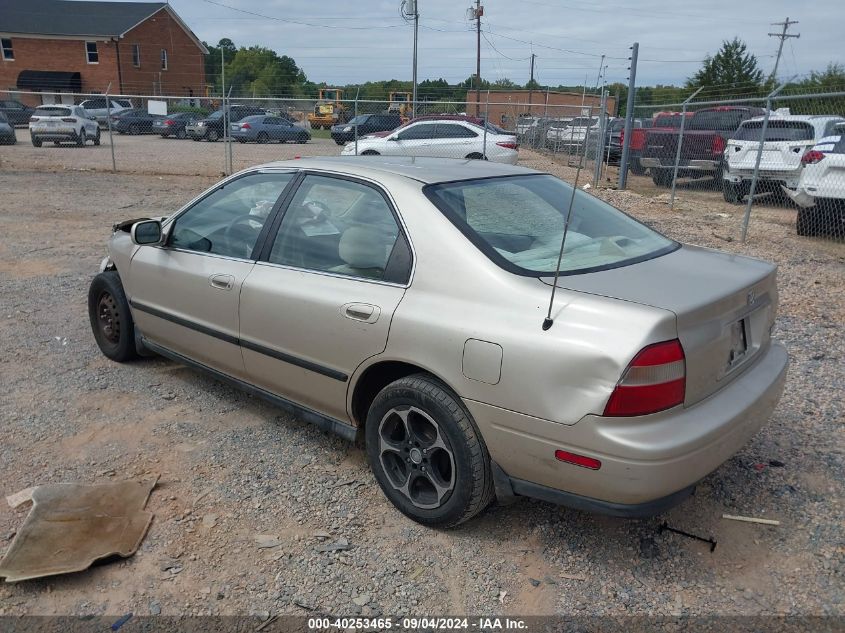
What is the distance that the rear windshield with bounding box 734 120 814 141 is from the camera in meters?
12.6

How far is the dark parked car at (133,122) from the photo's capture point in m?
33.1

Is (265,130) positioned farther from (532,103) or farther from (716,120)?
(716,120)

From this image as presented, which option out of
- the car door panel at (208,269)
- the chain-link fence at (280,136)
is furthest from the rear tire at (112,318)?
the chain-link fence at (280,136)

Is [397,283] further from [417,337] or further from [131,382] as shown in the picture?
[131,382]

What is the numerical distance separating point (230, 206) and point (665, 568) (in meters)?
3.01

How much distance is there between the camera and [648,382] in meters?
2.42

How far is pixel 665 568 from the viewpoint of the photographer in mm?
2834

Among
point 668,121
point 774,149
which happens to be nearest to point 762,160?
point 774,149

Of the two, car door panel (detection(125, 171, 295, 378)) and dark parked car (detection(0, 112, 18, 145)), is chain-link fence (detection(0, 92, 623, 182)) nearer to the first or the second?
dark parked car (detection(0, 112, 18, 145))

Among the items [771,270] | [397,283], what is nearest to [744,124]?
[771,270]

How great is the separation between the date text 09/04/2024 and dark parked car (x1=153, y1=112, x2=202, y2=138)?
3149cm

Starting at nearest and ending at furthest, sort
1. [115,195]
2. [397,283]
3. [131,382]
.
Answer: [397,283] → [131,382] → [115,195]

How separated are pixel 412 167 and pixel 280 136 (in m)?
24.4

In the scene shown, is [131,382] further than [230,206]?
Yes
